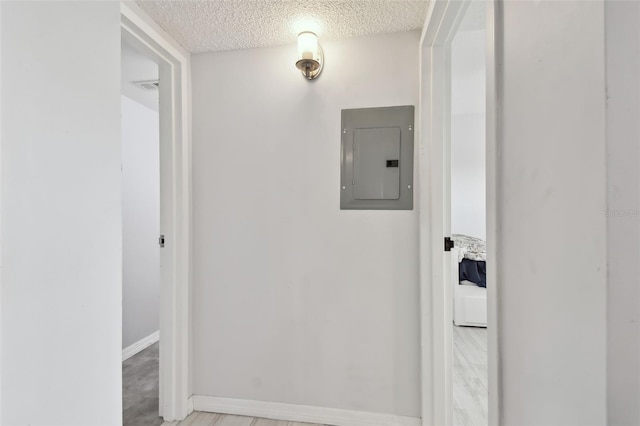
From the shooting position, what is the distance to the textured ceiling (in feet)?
4.71

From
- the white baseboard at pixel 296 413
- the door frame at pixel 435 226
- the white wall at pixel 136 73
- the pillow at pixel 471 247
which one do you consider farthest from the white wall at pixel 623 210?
the pillow at pixel 471 247

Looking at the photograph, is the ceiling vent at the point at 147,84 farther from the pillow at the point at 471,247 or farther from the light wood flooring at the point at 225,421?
the pillow at the point at 471,247

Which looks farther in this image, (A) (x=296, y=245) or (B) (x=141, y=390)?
(B) (x=141, y=390)

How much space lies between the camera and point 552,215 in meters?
0.50

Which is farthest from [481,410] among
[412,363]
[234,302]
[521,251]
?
[521,251]

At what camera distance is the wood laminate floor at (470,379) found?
5.99ft

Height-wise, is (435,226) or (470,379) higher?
(435,226)

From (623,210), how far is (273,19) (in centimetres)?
166

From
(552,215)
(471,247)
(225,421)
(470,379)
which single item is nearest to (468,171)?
(471,247)

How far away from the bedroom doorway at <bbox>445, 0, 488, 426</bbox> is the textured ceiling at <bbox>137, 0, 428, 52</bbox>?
1.15 feet

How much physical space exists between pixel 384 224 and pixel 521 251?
3.72ft

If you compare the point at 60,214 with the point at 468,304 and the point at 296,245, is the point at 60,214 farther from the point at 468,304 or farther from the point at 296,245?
the point at 468,304

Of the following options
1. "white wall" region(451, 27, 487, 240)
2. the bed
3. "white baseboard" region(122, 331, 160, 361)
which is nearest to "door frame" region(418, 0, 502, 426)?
the bed

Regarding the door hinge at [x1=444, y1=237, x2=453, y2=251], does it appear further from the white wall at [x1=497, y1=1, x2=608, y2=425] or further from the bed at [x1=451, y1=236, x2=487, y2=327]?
the bed at [x1=451, y1=236, x2=487, y2=327]
